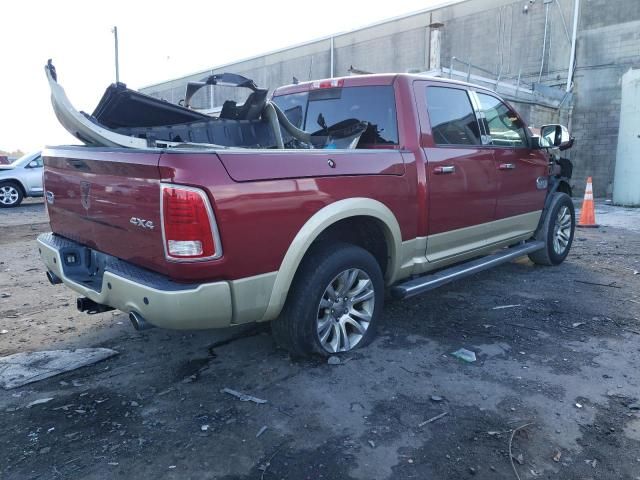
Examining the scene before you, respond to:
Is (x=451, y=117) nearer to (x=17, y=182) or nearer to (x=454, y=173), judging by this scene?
(x=454, y=173)

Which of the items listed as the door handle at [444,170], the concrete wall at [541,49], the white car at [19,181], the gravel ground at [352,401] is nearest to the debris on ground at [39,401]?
the gravel ground at [352,401]

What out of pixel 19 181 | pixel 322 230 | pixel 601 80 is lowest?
pixel 19 181

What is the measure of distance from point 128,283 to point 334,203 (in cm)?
129

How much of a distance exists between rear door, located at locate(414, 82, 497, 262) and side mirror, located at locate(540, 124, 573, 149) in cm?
143

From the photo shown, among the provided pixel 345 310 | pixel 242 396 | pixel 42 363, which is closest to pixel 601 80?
pixel 345 310

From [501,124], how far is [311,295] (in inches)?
116

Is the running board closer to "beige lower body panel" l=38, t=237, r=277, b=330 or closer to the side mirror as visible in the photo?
the side mirror

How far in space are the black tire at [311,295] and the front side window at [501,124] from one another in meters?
2.13

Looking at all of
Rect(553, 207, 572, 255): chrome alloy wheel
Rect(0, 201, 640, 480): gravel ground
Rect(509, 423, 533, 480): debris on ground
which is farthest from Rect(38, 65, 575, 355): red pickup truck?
Rect(509, 423, 533, 480): debris on ground

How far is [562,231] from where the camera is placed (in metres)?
6.03

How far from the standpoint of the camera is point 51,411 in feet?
9.17

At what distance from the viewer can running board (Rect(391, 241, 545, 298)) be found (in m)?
3.73

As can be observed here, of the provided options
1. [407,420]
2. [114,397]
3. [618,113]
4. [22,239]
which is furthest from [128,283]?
[618,113]

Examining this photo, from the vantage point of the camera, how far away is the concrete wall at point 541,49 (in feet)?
47.1
